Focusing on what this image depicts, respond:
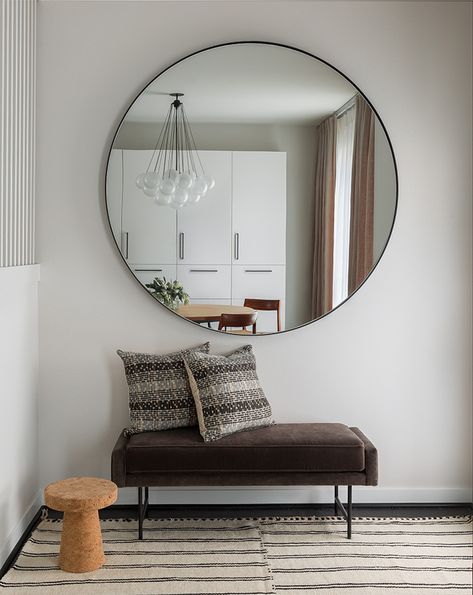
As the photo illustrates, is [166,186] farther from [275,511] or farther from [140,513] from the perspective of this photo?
[275,511]

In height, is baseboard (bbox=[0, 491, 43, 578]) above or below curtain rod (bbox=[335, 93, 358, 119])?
below

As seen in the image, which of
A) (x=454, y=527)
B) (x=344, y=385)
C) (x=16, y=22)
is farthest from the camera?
(x=344, y=385)

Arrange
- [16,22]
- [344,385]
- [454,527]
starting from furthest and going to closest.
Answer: [344,385] → [454,527] → [16,22]

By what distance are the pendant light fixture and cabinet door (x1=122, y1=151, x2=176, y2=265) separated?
0.03 meters

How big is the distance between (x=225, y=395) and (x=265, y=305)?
52cm

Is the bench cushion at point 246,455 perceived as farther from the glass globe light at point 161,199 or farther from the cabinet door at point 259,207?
the glass globe light at point 161,199

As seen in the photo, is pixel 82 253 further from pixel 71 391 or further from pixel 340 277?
pixel 340 277

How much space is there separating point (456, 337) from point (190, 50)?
1.91 m

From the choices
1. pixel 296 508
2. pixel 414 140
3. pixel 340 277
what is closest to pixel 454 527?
pixel 296 508

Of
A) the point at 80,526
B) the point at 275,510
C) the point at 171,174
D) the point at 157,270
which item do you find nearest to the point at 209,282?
the point at 157,270

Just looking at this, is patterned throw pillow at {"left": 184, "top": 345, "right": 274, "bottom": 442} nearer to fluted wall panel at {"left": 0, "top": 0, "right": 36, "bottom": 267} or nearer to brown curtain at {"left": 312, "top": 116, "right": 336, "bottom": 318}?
brown curtain at {"left": 312, "top": 116, "right": 336, "bottom": 318}

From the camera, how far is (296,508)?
3930mm

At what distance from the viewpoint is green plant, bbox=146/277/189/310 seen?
3.84m

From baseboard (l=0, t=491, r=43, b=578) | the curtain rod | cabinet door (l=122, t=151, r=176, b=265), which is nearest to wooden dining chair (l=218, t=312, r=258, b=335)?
cabinet door (l=122, t=151, r=176, b=265)
